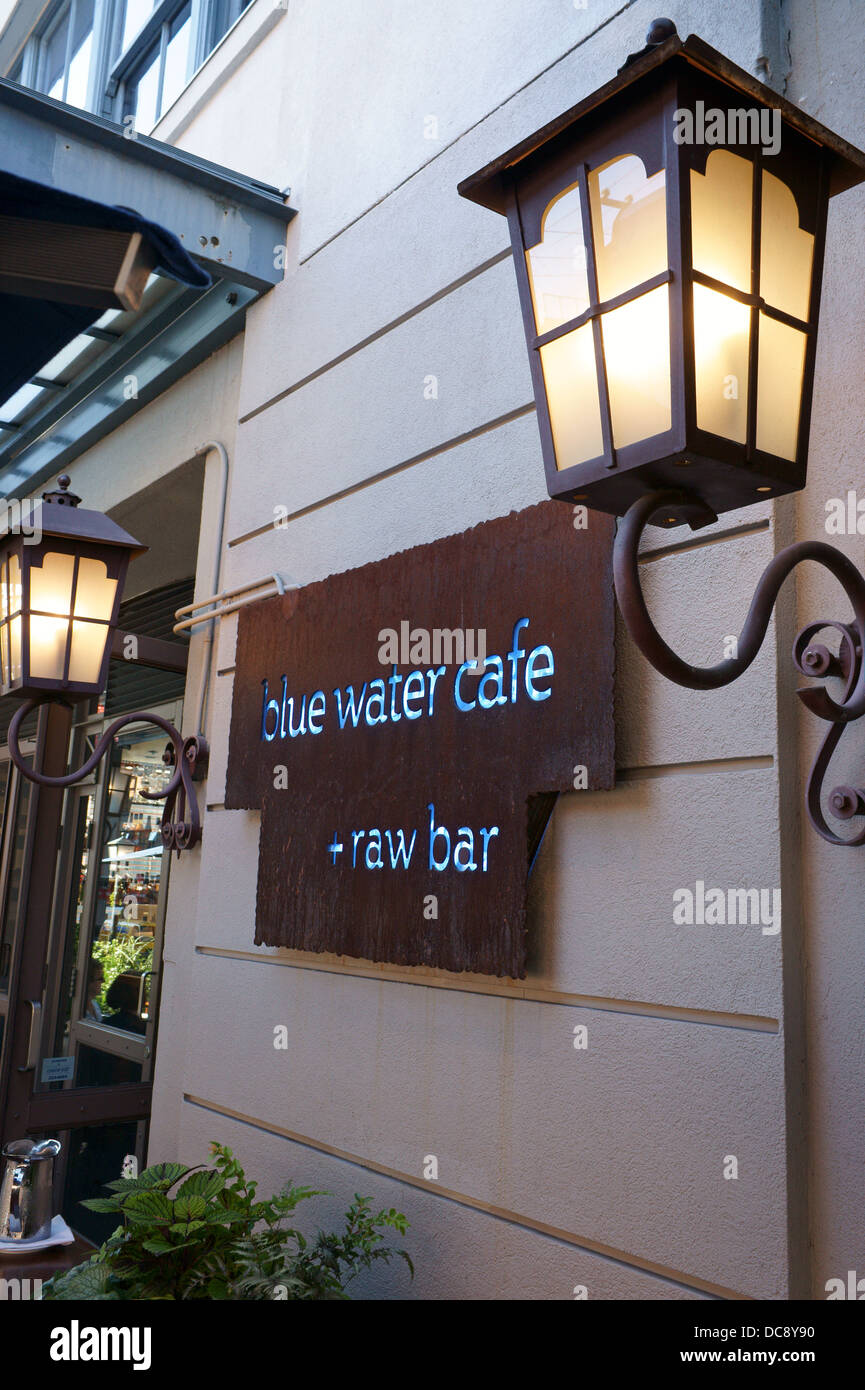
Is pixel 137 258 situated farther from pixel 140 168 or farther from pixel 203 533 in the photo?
pixel 203 533

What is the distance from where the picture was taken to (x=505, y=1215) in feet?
8.70

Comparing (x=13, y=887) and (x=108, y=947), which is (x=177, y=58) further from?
(x=13, y=887)

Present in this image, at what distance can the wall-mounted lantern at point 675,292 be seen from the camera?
150 centimetres

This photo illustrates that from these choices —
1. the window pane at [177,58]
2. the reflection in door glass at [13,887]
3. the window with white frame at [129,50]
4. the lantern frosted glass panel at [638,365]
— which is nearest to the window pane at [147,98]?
the window with white frame at [129,50]

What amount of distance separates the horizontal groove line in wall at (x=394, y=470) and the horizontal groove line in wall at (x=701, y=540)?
0.65m

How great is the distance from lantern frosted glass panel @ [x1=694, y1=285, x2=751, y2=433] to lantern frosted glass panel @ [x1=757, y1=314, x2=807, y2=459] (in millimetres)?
41

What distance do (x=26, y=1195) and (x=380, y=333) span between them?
9.49ft

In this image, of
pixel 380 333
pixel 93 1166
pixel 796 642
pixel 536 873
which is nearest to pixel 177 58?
pixel 380 333

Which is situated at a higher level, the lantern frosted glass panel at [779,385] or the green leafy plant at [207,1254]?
the lantern frosted glass panel at [779,385]

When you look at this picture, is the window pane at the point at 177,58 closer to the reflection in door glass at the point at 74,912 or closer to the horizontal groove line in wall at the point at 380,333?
the horizontal groove line in wall at the point at 380,333

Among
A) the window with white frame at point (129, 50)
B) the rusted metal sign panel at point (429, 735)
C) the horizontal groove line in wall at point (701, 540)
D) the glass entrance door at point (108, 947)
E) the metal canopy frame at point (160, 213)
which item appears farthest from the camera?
the glass entrance door at point (108, 947)

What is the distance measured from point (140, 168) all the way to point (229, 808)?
2375 mm

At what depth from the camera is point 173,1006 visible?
4.32 m
